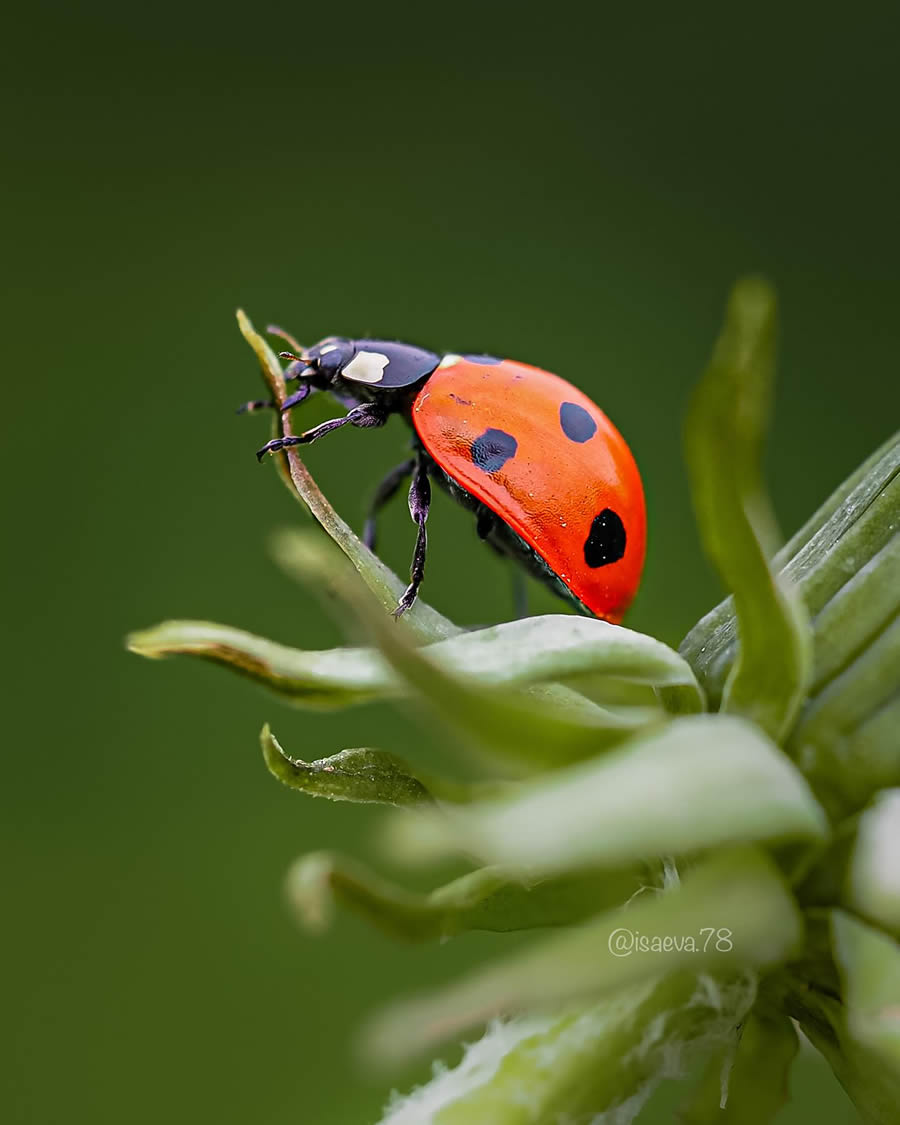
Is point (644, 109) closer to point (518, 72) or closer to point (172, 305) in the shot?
point (518, 72)

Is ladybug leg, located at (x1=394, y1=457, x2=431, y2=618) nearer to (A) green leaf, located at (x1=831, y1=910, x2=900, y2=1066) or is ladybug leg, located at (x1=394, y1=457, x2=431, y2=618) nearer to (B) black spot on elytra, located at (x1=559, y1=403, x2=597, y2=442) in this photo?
(B) black spot on elytra, located at (x1=559, y1=403, x2=597, y2=442)

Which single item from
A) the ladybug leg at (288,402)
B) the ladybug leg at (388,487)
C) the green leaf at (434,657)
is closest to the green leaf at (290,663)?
the green leaf at (434,657)

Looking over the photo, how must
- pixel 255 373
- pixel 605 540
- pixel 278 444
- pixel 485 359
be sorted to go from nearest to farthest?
1. pixel 278 444
2. pixel 605 540
3. pixel 485 359
4. pixel 255 373

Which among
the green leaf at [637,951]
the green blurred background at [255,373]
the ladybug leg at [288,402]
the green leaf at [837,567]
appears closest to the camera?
the green leaf at [637,951]

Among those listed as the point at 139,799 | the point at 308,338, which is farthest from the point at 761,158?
the point at 139,799

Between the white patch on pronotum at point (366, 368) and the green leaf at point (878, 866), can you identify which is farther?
the white patch on pronotum at point (366, 368)

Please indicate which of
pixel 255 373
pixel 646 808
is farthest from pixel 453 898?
pixel 255 373

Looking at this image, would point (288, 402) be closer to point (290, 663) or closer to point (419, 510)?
point (419, 510)

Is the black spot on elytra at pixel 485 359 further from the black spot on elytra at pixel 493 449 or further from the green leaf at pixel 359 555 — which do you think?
the green leaf at pixel 359 555
